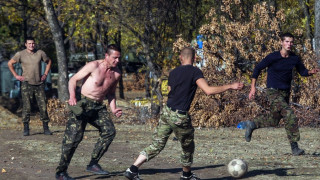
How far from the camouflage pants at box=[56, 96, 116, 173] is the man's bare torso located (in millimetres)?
96

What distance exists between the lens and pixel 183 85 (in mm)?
7301

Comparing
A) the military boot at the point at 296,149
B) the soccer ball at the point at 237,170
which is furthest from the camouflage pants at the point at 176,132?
the military boot at the point at 296,149

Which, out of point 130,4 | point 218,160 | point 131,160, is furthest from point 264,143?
point 130,4

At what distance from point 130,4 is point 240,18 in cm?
350

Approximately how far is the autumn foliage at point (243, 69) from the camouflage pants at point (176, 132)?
26.4ft

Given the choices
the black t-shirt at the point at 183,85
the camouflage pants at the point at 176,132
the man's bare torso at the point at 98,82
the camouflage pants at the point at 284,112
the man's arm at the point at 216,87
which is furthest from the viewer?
the camouflage pants at the point at 284,112

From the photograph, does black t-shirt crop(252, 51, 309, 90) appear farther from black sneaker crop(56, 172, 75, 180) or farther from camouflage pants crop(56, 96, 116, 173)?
black sneaker crop(56, 172, 75, 180)

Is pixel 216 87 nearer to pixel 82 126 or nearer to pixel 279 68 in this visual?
pixel 82 126

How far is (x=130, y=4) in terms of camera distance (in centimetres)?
1822

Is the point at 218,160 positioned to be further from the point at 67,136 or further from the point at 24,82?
the point at 24,82

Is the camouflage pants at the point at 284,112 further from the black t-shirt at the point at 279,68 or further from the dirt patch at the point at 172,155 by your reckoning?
the dirt patch at the point at 172,155

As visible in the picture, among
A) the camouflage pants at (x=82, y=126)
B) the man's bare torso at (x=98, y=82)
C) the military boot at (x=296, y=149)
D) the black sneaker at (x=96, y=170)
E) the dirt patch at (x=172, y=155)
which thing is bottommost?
the dirt patch at (x=172, y=155)

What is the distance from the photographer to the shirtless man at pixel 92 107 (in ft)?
26.1

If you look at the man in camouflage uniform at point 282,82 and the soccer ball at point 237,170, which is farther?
the man in camouflage uniform at point 282,82
